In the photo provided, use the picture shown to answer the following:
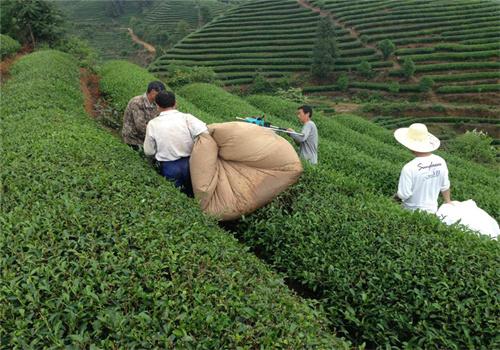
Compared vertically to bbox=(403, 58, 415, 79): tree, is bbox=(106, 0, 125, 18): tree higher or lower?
higher

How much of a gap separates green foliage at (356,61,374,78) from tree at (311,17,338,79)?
3.74 metres

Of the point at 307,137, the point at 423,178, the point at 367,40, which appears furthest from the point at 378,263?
the point at 367,40

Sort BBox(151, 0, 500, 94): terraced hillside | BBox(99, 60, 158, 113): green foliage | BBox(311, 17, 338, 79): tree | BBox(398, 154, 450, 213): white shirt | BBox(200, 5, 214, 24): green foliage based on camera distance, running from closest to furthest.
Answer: BBox(398, 154, 450, 213): white shirt, BBox(99, 60, 158, 113): green foliage, BBox(151, 0, 500, 94): terraced hillside, BBox(311, 17, 338, 79): tree, BBox(200, 5, 214, 24): green foliage

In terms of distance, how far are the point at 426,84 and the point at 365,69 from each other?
8.39m

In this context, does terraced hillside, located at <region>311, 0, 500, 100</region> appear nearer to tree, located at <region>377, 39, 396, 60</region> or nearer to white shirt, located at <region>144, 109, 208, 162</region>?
tree, located at <region>377, 39, 396, 60</region>

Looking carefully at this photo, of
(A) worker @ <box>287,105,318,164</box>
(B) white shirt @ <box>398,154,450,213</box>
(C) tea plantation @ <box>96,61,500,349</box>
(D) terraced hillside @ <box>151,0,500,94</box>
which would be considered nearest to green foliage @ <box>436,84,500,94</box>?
(D) terraced hillside @ <box>151,0,500,94</box>

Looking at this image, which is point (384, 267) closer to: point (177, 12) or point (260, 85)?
point (260, 85)

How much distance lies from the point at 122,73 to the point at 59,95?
652cm

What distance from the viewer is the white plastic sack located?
450cm

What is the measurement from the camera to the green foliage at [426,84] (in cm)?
4491

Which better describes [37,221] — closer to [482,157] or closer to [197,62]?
[482,157]

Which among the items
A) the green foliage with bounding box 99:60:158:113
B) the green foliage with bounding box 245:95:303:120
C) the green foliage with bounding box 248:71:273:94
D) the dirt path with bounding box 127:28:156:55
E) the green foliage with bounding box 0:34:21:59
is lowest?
the green foliage with bounding box 248:71:273:94

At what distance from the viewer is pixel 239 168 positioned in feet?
15.2

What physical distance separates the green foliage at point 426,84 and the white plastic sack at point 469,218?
45790mm
